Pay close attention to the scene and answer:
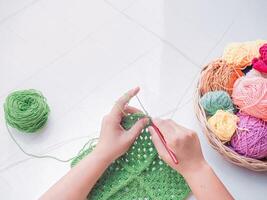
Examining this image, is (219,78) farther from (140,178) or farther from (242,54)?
(140,178)

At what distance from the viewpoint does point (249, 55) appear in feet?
3.43

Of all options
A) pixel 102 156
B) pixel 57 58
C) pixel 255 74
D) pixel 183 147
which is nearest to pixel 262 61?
pixel 255 74

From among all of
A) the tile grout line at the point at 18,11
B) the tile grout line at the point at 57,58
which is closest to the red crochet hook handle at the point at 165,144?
the tile grout line at the point at 57,58

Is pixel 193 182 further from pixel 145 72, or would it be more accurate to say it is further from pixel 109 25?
pixel 109 25

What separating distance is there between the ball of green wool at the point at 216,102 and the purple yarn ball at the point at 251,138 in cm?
5

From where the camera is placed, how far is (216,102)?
1.00m

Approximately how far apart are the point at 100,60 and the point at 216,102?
392 mm

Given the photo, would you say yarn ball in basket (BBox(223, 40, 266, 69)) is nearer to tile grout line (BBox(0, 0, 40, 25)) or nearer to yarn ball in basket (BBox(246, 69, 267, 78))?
yarn ball in basket (BBox(246, 69, 267, 78))

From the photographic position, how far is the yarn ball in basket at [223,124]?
0.97m

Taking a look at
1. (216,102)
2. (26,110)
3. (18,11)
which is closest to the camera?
(216,102)

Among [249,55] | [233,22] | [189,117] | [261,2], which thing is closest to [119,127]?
[189,117]

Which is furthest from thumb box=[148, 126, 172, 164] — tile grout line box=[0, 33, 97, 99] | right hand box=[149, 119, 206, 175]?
tile grout line box=[0, 33, 97, 99]

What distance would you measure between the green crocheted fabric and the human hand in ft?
0.06

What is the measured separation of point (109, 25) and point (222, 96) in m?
0.47
